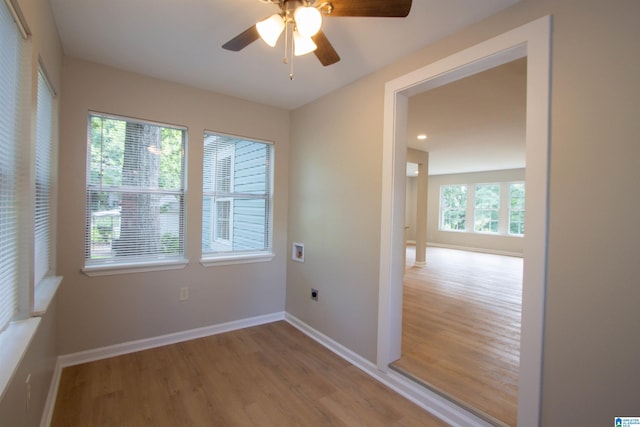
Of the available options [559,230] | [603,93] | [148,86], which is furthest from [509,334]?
[148,86]

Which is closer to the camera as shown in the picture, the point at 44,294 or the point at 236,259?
the point at 44,294

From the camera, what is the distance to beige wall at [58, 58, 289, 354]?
2.41 meters

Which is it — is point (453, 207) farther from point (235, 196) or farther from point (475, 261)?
point (235, 196)

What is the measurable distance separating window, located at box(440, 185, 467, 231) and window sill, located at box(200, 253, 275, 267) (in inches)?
324

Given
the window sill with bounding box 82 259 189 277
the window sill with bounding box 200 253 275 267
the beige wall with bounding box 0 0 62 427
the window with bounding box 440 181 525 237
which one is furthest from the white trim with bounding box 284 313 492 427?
the window with bounding box 440 181 525 237

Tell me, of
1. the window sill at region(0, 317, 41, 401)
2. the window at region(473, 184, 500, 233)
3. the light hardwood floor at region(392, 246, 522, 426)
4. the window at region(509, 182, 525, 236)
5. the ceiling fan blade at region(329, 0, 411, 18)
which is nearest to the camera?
the window sill at region(0, 317, 41, 401)

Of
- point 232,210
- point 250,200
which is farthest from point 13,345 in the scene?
point 250,200

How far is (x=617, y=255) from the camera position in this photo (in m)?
1.31

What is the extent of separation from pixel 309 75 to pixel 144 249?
2.24 metres

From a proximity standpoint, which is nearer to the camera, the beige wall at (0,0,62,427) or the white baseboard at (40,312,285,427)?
the beige wall at (0,0,62,427)

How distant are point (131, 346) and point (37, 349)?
1.24 meters

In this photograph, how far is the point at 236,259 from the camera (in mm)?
3236

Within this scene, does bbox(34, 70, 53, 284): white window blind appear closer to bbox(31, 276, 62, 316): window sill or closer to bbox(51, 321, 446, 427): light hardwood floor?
bbox(31, 276, 62, 316): window sill

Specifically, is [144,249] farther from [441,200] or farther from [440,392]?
[441,200]
